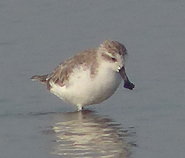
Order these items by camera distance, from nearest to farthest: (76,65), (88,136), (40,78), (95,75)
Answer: (88,136) < (95,75) < (76,65) < (40,78)

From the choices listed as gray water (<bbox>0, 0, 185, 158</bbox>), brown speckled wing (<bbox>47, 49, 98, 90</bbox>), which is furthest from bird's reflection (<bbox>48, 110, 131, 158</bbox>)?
brown speckled wing (<bbox>47, 49, 98, 90</bbox>)

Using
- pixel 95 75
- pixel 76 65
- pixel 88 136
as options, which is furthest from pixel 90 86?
pixel 88 136

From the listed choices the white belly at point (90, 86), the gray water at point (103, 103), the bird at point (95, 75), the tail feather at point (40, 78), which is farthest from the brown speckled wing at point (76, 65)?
the gray water at point (103, 103)

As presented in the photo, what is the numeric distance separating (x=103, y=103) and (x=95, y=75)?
4.90 ft

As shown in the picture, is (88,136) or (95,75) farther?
(95,75)

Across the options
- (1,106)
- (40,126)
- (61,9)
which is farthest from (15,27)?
(40,126)

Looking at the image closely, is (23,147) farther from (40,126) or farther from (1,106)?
(1,106)

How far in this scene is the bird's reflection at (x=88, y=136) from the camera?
1156 cm

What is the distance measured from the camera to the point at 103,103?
48.4 feet

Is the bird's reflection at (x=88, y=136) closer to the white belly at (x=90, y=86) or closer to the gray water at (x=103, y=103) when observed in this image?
the gray water at (x=103, y=103)

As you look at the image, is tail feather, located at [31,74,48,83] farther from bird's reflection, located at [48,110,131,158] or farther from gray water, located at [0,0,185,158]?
bird's reflection, located at [48,110,131,158]

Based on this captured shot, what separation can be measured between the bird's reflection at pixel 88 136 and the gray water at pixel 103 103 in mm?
15

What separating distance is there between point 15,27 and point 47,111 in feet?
15.9

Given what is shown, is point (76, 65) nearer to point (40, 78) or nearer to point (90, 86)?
point (90, 86)
